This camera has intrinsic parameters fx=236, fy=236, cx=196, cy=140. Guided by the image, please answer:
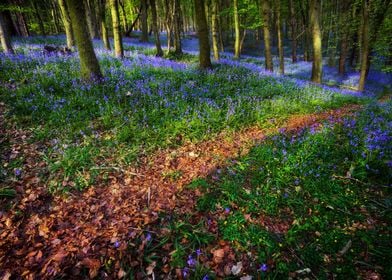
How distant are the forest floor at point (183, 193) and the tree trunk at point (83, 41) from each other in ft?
2.09

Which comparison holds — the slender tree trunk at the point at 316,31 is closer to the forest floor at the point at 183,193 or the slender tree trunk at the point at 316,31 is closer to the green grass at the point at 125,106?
the green grass at the point at 125,106

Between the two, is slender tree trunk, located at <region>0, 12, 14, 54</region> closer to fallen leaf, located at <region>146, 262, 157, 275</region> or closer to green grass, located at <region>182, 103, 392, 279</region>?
green grass, located at <region>182, 103, 392, 279</region>

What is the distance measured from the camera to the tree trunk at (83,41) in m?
7.07

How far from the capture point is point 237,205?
4141 millimetres

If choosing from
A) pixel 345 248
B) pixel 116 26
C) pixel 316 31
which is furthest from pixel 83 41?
pixel 316 31

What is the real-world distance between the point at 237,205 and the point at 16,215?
12.1ft

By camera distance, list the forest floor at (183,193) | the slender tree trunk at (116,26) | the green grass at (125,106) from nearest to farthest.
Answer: the forest floor at (183,193) → the green grass at (125,106) → the slender tree trunk at (116,26)

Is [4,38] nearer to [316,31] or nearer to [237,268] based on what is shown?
[237,268]

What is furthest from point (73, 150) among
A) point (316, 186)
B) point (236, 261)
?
point (316, 186)

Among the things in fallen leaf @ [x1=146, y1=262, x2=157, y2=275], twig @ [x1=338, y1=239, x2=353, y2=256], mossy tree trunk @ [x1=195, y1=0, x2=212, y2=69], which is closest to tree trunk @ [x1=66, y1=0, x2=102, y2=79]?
mossy tree trunk @ [x1=195, y1=0, x2=212, y2=69]

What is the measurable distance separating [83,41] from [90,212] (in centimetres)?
562

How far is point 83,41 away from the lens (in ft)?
24.0

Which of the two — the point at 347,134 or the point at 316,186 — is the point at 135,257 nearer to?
the point at 316,186

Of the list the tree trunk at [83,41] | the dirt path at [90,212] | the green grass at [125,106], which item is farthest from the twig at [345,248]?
the tree trunk at [83,41]
